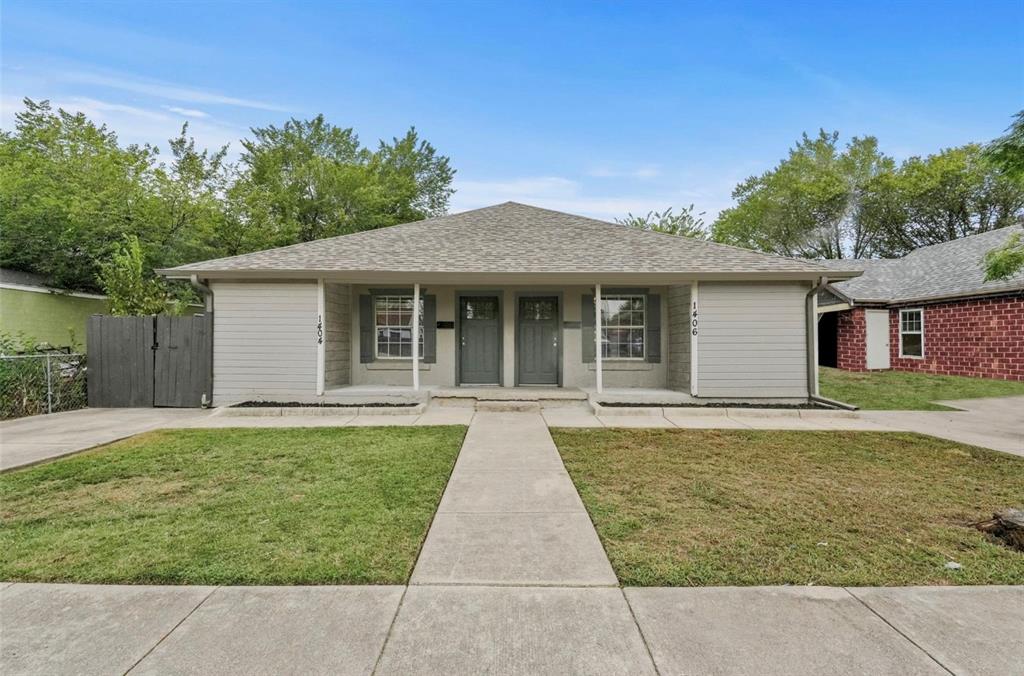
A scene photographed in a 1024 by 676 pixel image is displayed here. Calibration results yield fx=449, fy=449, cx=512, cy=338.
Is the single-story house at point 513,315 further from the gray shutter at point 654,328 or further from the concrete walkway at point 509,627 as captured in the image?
the concrete walkway at point 509,627

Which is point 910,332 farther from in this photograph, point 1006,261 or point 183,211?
point 183,211

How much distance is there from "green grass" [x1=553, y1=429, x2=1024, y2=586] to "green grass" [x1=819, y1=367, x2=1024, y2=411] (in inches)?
150

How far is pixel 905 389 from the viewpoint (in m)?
11.0

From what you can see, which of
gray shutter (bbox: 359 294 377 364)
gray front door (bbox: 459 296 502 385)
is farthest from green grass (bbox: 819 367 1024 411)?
gray shutter (bbox: 359 294 377 364)

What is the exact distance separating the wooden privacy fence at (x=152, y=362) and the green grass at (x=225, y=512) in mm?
3057

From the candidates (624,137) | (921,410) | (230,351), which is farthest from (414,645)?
(624,137)

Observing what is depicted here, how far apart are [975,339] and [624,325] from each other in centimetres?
1106

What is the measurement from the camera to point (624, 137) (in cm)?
1697

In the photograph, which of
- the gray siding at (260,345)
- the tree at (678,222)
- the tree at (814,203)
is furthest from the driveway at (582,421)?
the tree at (814,203)

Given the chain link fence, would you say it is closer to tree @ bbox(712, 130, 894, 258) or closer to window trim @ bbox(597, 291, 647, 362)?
window trim @ bbox(597, 291, 647, 362)

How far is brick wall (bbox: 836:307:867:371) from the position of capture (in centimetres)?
1498

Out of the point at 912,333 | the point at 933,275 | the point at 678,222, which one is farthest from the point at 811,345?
the point at 678,222

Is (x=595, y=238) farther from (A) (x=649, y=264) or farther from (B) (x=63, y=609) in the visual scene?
(B) (x=63, y=609)

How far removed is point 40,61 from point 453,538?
18.0m
